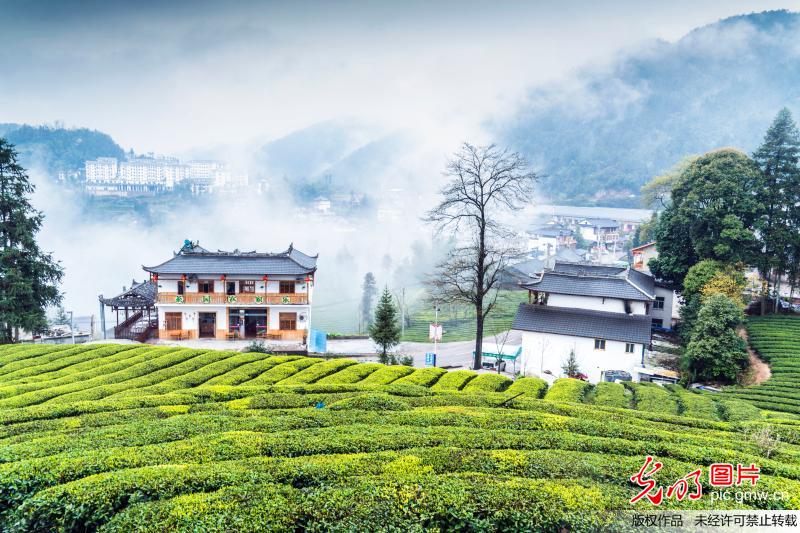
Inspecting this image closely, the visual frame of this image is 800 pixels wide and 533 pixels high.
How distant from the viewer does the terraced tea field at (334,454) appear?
6312 mm

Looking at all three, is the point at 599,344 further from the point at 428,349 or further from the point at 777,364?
the point at 428,349

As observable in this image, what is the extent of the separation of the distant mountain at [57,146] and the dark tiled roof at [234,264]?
378ft

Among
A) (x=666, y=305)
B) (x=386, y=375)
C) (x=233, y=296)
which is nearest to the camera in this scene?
(x=386, y=375)

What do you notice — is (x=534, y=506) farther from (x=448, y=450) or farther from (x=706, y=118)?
(x=706, y=118)

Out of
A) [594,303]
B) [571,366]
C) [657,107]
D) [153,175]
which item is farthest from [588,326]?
[657,107]

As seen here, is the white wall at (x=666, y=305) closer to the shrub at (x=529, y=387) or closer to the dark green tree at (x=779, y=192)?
the dark green tree at (x=779, y=192)

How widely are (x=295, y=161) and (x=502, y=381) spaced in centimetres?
18378

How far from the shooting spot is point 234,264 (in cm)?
2616

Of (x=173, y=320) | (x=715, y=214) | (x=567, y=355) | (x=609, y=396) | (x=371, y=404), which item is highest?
(x=715, y=214)

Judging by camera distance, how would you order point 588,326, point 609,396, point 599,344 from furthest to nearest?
point 588,326
point 599,344
point 609,396

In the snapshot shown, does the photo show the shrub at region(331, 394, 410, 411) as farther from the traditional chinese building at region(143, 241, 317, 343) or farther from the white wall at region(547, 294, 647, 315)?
the white wall at region(547, 294, 647, 315)

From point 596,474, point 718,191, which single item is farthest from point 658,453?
point 718,191

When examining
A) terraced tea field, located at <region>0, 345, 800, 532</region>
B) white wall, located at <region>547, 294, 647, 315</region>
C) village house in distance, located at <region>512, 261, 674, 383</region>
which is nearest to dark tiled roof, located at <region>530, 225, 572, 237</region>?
village house in distance, located at <region>512, 261, 674, 383</region>

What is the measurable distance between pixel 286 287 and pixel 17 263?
37.8 feet
